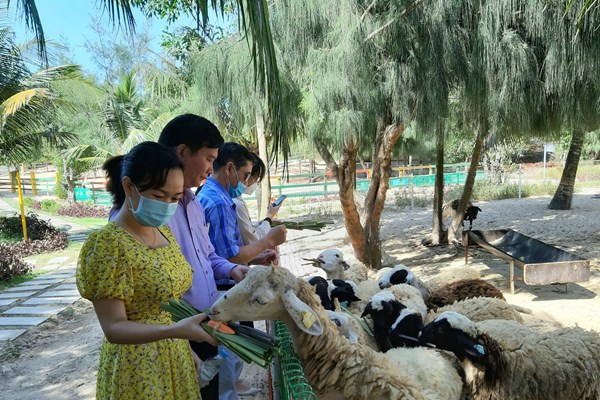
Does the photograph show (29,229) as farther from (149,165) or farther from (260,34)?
(260,34)

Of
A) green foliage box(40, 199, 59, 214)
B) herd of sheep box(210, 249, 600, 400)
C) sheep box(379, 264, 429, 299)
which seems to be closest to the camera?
herd of sheep box(210, 249, 600, 400)

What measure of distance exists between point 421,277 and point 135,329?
274 inches

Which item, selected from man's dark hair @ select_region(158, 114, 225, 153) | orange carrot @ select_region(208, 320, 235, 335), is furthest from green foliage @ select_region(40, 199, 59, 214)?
orange carrot @ select_region(208, 320, 235, 335)

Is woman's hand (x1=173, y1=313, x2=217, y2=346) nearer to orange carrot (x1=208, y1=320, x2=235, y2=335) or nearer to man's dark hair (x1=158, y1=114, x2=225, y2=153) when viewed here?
orange carrot (x1=208, y1=320, x2=235, y2=335)

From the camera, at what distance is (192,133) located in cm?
240

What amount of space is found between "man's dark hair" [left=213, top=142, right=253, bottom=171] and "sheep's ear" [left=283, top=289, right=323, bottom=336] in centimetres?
150

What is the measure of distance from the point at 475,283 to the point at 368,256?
3.49 m

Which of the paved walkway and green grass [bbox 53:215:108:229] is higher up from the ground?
the paved walkway

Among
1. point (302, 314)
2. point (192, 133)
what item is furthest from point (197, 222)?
point (302, 314)

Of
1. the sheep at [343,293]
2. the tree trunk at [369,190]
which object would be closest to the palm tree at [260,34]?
the sheep at [343,293]

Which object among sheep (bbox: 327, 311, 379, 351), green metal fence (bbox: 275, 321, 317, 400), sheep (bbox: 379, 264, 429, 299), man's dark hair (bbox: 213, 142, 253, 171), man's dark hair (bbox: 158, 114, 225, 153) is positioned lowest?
sheep (bbox: 379, 264, 429, 299)

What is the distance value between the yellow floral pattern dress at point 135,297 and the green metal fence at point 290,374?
39cm

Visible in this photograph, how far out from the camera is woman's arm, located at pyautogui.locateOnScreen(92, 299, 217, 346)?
1625mm

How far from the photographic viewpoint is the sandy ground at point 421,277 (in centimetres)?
480
